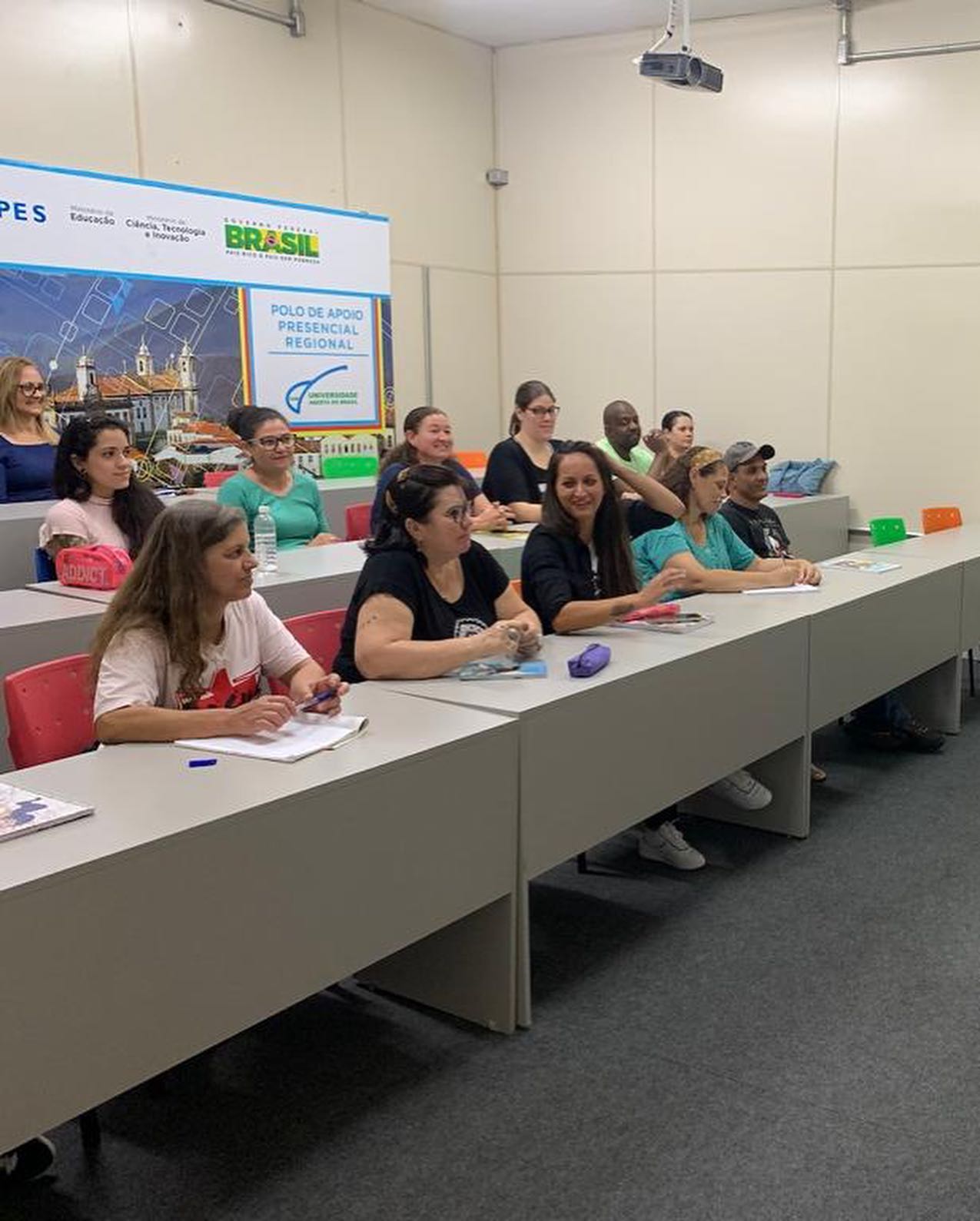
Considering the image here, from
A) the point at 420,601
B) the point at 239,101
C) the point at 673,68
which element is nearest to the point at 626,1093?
the point at 420,601

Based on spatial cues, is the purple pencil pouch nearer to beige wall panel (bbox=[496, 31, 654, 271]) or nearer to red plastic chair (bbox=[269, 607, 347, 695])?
red plastic chair (bbox=[269, 607, 347, 695])

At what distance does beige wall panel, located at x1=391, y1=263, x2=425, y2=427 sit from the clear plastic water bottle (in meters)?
3.29

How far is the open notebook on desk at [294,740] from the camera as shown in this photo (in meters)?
2.24

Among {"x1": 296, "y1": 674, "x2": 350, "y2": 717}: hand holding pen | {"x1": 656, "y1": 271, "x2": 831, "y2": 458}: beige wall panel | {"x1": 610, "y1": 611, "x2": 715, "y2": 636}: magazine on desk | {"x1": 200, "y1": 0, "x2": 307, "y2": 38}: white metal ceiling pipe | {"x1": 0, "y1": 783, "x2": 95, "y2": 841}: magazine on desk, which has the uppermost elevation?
{"x1": 200, "y1": 0, "x2": 307, "y2": 38}: white metal ceiling pipe

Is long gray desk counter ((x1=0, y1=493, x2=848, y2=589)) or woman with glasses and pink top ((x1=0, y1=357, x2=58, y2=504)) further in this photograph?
woman with glasses and pink top ((x1=0, y1=357, x2=58, y2=504))

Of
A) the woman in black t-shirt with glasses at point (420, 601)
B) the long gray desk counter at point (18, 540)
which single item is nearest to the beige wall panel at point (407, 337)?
the long gray desk counter at point (18, 540)

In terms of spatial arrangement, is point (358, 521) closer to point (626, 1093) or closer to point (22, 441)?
point (22, 441)

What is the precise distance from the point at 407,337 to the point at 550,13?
2133 millimetres

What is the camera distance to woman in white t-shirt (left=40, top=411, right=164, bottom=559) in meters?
3.91

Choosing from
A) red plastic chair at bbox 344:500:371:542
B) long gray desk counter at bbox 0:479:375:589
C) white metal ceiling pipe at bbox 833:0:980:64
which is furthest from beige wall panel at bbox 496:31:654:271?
long gray desk counter at bbox 0:479:375:589

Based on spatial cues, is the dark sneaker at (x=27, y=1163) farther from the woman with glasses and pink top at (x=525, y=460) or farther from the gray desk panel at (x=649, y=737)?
the woman with glasses and pink top at (x=525, y=460)

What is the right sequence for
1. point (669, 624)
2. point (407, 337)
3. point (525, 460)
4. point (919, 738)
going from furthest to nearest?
point (407, 337) → point (525, 460) → point (919, 738) → point (669, 624)

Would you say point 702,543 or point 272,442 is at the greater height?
point 272,442

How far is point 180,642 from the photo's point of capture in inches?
96.7
